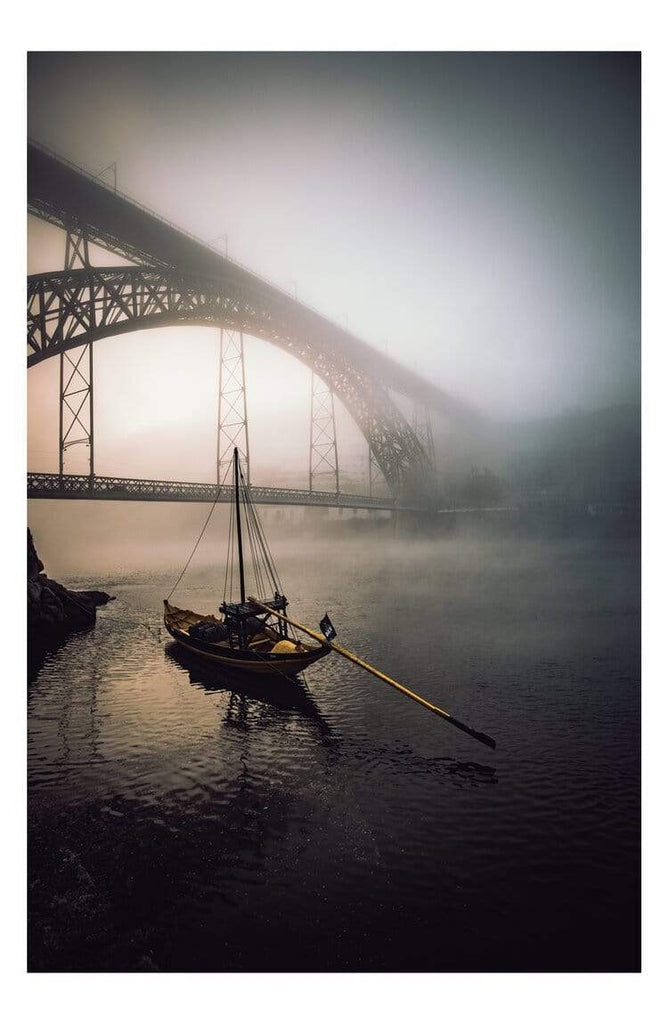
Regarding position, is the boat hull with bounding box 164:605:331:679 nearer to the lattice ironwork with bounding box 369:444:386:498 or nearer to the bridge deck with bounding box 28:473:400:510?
the bridge deck with bounding box 28:473:400:510

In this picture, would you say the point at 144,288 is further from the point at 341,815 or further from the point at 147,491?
the point at 341,815

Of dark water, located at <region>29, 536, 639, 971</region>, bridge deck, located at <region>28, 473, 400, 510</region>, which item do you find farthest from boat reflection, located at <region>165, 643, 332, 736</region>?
bridge deck, located at <region>28, 473, 400, 510</region>

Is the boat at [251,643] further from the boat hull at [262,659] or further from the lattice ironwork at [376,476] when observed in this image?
the lattice ironwork at [376,476]

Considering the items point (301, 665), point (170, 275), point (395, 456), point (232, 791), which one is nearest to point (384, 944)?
point (232, 791)

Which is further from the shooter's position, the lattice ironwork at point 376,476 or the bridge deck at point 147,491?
the lattice ironwork at point 376,476

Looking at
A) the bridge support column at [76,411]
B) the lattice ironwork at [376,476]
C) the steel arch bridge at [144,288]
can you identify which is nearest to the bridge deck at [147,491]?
the bridge support column at [76,411]
